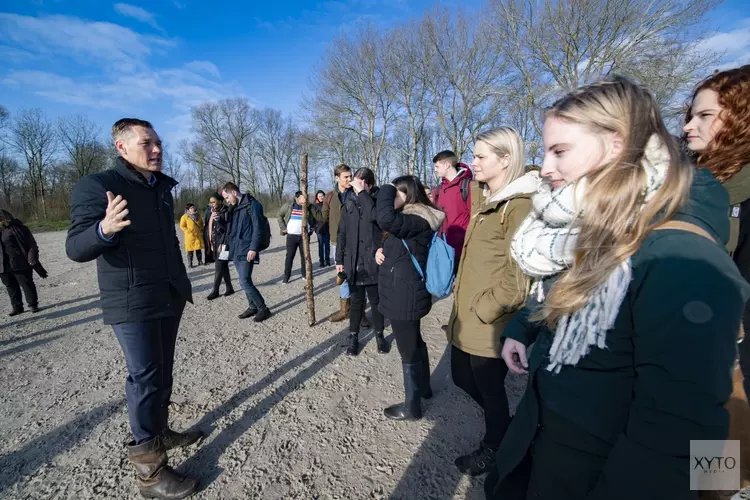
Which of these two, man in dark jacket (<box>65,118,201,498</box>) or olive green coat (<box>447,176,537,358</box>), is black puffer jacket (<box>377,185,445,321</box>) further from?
man in dark jacket (<box>65,118,201,498</box>)

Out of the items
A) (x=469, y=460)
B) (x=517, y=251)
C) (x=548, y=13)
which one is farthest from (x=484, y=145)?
(x=548, y=13)

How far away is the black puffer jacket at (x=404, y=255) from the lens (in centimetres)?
258

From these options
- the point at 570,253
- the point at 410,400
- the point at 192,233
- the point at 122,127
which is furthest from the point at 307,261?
the point at 192,233

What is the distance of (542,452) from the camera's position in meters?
1.06

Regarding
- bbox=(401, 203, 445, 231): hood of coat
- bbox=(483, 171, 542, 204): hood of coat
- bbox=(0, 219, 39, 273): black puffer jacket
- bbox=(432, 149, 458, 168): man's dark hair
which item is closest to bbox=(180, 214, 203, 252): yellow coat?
bbox=(0, 219, 39, 273): black puffer jacket

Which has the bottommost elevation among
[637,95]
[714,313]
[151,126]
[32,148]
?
[714,313]

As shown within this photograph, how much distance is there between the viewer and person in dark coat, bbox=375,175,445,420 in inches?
102

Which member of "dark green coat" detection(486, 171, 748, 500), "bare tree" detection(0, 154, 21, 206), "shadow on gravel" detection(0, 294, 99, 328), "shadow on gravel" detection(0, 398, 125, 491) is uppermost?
"bare tree" detection(0, 154, 21, 206)

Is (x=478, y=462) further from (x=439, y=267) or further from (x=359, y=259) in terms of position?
(x=359, y=259)

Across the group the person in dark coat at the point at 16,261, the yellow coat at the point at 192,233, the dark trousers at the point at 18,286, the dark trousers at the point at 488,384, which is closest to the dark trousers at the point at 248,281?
the person in dark coat at the point at 16,261

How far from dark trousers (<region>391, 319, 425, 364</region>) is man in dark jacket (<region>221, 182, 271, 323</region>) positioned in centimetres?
309

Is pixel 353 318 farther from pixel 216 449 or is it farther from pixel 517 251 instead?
pixel 517 251

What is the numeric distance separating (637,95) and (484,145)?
45.7 inches

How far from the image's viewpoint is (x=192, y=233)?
8.64 m
